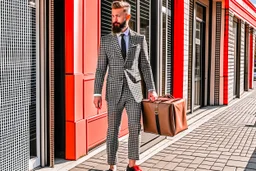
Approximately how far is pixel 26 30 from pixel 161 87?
4.86 metres

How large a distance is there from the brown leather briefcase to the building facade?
1147 millimetres

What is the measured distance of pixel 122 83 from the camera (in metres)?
3.97

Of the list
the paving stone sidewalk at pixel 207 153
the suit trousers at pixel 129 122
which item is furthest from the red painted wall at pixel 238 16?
the suit trousers at pixel 129 122

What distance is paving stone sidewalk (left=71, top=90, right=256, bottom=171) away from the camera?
15.4 feet

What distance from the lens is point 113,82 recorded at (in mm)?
3998

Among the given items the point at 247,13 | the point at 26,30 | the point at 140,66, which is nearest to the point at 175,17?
the point at 140,66

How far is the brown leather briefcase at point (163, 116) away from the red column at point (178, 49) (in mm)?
4623

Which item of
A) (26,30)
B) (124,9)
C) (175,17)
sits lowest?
(26,30)

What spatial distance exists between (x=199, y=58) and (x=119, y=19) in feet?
25.2

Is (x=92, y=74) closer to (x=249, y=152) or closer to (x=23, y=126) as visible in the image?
(x=23, y=126)

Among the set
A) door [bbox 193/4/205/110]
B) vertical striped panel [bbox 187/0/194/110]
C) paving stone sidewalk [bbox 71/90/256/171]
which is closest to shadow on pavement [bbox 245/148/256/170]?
paving stone sidewalk [bbox 71/90/256/171]

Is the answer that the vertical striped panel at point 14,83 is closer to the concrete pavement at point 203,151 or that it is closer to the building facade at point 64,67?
the building facade at point 64,67

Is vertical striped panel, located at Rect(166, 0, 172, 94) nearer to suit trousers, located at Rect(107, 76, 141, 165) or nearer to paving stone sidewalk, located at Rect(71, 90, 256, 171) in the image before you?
paving stone sidewalk, located at Rect(71, 90, 256, 171)

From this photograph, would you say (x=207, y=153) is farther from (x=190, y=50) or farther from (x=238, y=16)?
(x=238, y=16)
